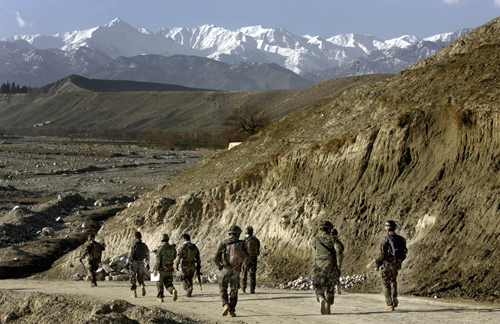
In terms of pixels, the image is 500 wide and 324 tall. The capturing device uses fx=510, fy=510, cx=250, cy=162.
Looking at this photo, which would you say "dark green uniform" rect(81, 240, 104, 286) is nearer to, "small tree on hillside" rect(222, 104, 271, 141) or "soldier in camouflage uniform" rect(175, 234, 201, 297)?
"soldier in camouflage uniform" rect(175, 234, 201, 297)

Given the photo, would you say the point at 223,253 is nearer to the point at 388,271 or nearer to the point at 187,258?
the point at 187,258

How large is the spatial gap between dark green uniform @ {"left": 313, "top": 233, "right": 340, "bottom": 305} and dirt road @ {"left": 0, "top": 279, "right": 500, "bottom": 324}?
48 centimetres

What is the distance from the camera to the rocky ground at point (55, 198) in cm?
2767

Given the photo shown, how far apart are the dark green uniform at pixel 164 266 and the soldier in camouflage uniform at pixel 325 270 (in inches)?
163

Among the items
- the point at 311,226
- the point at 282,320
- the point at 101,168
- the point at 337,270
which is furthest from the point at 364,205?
the point at 101,168

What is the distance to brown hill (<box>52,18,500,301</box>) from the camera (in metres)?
13.9

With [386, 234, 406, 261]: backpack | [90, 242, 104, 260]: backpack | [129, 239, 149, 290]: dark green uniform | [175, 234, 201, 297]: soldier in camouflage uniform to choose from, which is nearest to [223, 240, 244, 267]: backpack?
[175, 234, 201, 297]: soldier in camouflage uniform

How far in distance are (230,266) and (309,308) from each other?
218 cm

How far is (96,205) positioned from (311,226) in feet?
101

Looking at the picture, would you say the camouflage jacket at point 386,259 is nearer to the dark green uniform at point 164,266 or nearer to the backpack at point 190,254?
the backpack at point 190,254

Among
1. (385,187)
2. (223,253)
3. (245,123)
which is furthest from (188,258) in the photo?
(245,123)

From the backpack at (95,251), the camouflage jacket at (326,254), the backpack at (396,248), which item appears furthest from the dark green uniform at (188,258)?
the backpack at (396,248)

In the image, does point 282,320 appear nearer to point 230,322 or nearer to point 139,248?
point 230,322

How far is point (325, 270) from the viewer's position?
426 inches
